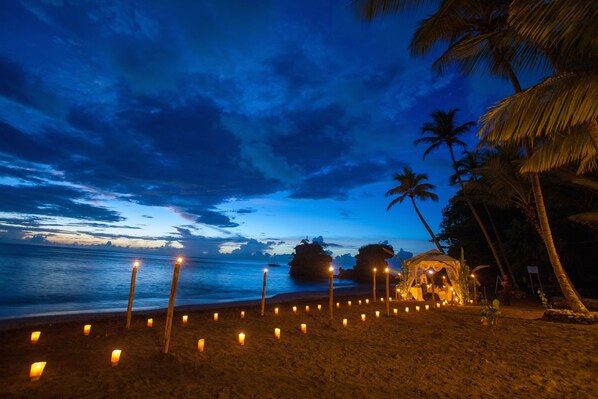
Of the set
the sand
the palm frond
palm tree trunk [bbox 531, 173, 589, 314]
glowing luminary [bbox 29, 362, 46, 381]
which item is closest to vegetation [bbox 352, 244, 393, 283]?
palm tree trunk [bbox 531, 173, 589, 314]

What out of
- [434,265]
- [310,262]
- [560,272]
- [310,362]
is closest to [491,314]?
[560,272]

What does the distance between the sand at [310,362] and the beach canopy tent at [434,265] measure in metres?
5.73

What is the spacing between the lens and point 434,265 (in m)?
15.6

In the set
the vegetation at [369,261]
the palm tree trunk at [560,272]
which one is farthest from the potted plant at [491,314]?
the vegetation at [369,261]

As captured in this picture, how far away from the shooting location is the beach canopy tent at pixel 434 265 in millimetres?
14062

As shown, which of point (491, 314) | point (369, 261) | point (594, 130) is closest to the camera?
point (594, 130)

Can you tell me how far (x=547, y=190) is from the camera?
49.8ft

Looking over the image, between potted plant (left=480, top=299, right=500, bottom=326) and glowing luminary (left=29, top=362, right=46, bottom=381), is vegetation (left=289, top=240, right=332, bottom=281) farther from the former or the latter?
glowing luminary (left=29, top=362, right=46, bottom=381)

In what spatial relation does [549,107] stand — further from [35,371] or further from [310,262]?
[310,262]

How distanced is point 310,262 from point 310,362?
6016 cm

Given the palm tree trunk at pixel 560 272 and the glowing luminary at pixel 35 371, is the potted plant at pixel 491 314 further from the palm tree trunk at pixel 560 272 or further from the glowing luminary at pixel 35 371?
the glowing luminary at pixel 35 371

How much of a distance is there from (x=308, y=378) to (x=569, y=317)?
8838 mm

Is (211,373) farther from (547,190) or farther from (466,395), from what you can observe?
(547,190)

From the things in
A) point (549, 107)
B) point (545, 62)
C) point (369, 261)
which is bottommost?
point (369, 261)
